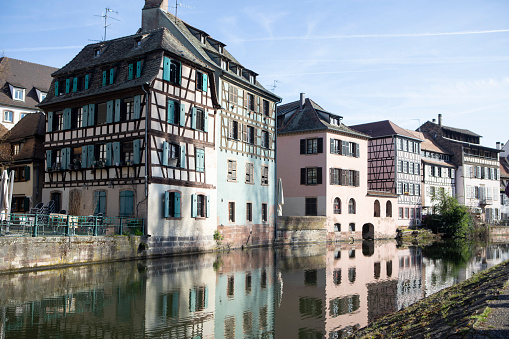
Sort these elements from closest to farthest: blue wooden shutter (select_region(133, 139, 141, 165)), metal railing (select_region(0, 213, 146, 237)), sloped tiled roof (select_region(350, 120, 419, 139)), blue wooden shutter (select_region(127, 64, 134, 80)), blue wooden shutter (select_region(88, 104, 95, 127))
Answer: metal railing (select_region(0, 213, 146, 237)) < blue wooden shutter (select_region(133, 139, 141, 165)) < blue wooden shutter (select_region(127, 64, 134, 80)) < blue wooden shutter (select_region(88, 104, 95, 127)) < sloped tiled roof (select_region(350, 120, 419, 139))

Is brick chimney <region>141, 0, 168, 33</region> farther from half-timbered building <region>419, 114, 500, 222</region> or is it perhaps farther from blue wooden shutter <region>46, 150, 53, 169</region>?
half-timbered building <region>419, 114, 500, 222</region>

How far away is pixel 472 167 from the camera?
68.9 m

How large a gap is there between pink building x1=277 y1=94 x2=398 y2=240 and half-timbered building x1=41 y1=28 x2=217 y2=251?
606 inches

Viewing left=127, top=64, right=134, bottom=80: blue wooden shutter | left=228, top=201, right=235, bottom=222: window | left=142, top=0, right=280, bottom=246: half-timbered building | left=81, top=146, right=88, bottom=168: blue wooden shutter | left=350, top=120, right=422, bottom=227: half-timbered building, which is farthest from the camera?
left=350, top=120, right=422, bottom=227: half-timbered building

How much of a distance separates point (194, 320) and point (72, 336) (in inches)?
112

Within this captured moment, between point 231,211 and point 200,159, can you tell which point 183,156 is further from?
point 231,211

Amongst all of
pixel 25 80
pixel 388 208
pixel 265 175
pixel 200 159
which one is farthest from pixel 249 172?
pixel 25 80

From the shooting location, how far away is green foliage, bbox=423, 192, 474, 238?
53000 millimetres

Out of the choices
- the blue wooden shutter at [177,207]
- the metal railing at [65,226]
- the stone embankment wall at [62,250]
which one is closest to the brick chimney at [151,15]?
the blue wooden shutter at [177,207]

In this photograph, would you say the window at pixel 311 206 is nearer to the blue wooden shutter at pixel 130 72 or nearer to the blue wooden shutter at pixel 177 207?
the blue wooden shutter at pixel 177 207

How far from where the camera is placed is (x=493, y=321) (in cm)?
726

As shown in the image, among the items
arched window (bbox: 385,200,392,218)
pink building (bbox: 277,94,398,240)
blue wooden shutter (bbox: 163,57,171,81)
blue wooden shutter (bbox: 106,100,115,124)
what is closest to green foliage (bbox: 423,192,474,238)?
arched window (bbox: 385,200,392,218)

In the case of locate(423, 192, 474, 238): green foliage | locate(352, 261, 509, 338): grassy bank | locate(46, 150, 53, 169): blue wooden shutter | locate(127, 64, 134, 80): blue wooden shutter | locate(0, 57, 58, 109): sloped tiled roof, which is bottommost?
locate(352, 261, 509, 338): grassy bank

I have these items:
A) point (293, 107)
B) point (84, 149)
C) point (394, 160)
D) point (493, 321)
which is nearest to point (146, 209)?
point (84, 149)
